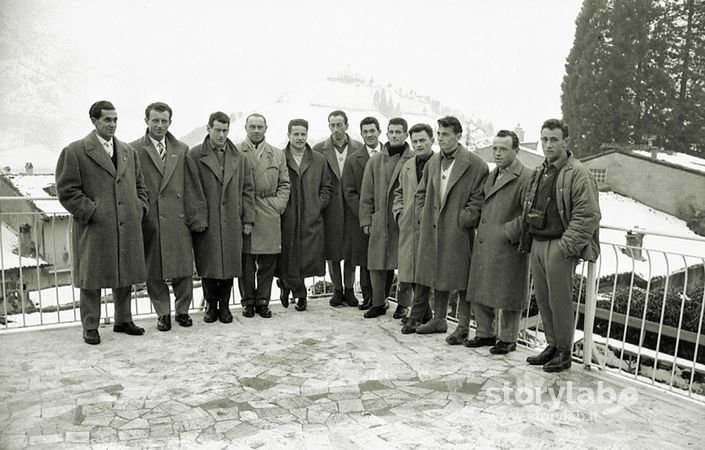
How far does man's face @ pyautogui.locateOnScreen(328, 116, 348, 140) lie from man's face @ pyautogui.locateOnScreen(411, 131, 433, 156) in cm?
106

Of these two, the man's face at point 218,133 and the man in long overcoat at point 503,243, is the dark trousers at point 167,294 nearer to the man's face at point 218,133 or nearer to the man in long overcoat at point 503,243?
the man's face at point 218,133

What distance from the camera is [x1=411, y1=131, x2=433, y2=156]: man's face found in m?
4.89

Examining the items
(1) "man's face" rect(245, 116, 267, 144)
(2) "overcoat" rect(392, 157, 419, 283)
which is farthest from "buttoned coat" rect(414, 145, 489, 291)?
(1) "man's face" rect(245, 116, 267, 144)

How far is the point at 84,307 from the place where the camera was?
4520 millimetres

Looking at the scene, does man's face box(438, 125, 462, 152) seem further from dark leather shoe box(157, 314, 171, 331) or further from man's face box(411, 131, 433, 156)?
dark leather shoe box(157, 314, 171, 331)

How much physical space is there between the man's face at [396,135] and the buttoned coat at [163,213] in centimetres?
193

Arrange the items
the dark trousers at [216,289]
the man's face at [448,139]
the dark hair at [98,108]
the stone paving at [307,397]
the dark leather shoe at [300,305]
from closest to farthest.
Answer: the stone paving at [307,397] < the dark hair at [98,108] < the man's face at [448,139] < the dark trousers at [216,289] < the dark leather shoe at [300,305]

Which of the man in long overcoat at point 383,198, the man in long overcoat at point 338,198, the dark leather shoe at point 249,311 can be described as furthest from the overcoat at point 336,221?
the dark leather shoe at point 249,311

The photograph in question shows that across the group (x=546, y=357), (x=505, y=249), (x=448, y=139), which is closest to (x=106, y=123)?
(x=448, y=139)

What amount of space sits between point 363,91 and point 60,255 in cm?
5130

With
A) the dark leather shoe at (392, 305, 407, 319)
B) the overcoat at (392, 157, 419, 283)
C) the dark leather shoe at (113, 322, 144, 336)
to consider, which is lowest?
the dark leather shoe at (113, 322, 144, 336)

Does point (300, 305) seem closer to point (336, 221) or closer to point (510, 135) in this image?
point (336, 221)

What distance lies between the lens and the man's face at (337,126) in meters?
5.71

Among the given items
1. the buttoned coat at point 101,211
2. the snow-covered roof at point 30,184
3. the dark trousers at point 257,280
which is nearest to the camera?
the buttoned coat at point 101,211
